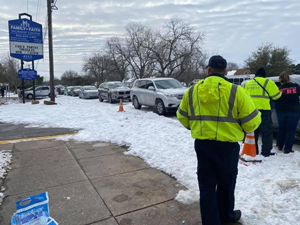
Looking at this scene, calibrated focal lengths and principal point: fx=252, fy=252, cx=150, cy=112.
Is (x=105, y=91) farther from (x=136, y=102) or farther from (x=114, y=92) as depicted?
(x=136, y=102)

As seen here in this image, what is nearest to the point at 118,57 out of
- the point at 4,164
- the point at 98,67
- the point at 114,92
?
the point at 98,67

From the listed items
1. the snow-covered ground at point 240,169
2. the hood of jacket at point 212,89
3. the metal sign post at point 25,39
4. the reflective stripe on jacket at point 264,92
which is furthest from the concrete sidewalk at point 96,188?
the metal sign post at point 25,39

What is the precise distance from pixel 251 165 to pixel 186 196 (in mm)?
1638

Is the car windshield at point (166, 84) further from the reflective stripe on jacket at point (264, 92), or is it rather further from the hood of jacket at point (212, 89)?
the hood of jacket at point (212, 89)

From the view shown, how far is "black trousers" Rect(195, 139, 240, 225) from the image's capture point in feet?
8.14

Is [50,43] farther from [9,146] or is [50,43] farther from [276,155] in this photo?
[276,155]

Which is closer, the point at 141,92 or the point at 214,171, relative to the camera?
the point at 214,171

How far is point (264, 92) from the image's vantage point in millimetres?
5027

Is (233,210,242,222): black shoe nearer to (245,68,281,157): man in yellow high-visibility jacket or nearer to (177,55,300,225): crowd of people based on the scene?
(177,55,300,225): crowd of people

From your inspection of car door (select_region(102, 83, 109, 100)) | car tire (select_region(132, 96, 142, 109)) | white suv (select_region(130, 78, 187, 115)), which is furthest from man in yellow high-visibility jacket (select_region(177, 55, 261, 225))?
car door (select_region(102, 83, 109, 100))

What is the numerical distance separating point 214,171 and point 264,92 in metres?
3.11

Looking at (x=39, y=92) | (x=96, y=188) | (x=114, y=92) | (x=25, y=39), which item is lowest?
(x=96, y=188)

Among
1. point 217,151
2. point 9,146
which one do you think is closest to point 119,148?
point 9,146

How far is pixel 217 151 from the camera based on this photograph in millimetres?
2477
